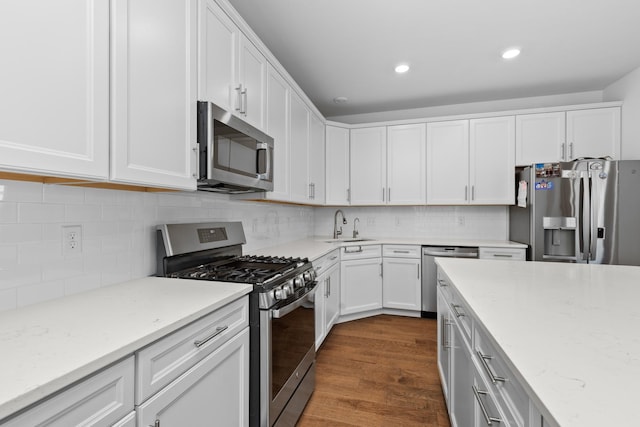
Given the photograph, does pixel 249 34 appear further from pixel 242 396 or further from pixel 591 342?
pixel 591 342

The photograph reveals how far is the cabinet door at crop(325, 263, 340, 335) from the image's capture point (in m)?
2.88

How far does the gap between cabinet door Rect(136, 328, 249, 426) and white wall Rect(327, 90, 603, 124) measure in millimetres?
3630

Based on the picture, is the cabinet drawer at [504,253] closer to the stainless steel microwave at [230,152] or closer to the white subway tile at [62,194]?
the stainless steel microwave at [230,152]

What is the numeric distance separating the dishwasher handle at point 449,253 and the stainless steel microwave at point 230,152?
2.15 m

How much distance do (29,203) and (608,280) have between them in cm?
248

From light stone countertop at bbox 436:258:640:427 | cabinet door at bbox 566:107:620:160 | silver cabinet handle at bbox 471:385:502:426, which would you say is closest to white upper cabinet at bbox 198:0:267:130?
light stone countertop at bbox 436:258:640:427

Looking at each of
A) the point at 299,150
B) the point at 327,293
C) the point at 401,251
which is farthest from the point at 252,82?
the point at 401,251

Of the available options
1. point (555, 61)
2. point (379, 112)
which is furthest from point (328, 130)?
point (555, 61)

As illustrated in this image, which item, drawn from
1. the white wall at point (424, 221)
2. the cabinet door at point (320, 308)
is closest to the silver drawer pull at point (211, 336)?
the cabinet door at point (320, 308)

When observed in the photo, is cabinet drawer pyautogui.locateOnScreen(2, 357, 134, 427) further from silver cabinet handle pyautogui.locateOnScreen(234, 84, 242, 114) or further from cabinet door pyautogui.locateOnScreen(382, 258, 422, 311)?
cabinet door pyautogui.locateOnScreen(382, 258, 422, 311)

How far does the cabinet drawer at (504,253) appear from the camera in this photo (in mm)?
3172

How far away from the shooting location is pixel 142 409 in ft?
2.77

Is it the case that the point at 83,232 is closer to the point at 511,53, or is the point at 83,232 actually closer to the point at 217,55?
the point at 217,55

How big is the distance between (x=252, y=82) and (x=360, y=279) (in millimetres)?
2370
